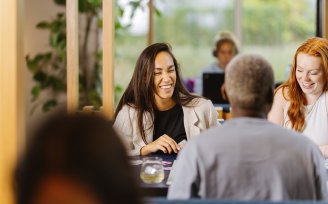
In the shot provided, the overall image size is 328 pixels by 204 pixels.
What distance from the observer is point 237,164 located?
1979mm

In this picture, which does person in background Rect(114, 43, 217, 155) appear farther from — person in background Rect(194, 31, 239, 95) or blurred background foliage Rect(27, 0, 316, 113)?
blurred background foliage Rect(27, 0, 316, 113)

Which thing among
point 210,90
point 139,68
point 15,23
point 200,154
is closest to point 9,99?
point 15,23

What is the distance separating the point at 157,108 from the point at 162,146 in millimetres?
275

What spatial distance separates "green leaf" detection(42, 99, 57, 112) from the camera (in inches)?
265

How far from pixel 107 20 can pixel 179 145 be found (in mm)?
858

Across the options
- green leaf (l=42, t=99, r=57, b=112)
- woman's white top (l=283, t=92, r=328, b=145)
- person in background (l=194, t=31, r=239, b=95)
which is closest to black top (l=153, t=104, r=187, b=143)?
woman's white top (l=283, t=92, r=328, b=145)

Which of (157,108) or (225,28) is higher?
(225,28)

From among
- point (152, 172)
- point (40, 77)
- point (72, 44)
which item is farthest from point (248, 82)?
point (40, 77)

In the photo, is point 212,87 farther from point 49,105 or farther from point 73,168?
point 73,168

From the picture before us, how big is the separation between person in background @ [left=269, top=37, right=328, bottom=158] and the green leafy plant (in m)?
3.62

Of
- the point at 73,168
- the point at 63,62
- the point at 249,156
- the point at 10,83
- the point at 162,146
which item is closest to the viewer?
the point at 73,168

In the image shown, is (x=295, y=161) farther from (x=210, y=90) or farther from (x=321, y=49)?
(x=210, y=90)

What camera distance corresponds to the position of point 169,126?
3.42m

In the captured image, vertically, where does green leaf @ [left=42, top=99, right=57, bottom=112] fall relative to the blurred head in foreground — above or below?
below
